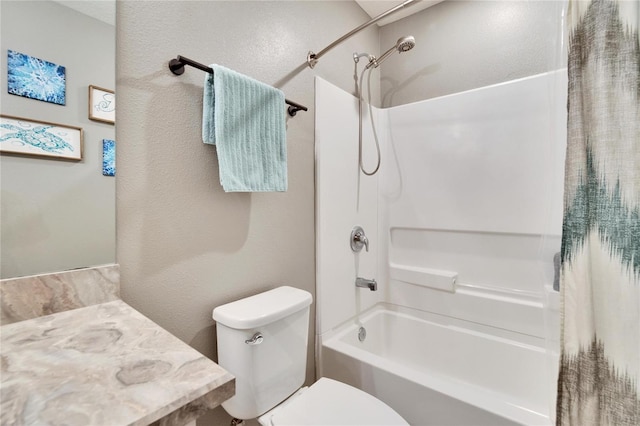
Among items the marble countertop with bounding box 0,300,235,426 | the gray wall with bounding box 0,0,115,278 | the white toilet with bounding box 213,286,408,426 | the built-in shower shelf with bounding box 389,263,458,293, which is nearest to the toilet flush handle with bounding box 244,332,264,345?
the white toilet with bounding box 213,286,408,426

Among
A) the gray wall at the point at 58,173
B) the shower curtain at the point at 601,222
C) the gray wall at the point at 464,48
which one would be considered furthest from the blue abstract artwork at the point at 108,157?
the gray wall at the point at 464,48

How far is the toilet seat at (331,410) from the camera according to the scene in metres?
1.05

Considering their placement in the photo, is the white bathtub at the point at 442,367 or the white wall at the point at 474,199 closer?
the white bathtub at the point at 442,367

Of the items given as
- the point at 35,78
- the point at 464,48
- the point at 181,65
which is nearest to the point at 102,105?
the point at 35,78

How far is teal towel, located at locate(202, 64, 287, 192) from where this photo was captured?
42.3 inches

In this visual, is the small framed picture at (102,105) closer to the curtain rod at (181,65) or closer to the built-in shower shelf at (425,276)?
the curtain rod at (181,65)

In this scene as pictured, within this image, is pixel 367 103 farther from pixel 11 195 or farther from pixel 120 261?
pixel 11 195

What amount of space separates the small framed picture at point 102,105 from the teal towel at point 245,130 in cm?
28

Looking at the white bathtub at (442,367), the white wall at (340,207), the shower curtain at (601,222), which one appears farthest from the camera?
the white wall at (340,207)

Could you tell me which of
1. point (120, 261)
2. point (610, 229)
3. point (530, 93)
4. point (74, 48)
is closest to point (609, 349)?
point (610, 229)

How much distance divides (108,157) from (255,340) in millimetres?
760

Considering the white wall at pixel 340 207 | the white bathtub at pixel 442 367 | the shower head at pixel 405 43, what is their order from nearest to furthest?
1. the white bathtub at pixel 442 367
2. the shower head at pixel 405 43
3. the white wall at pixel 340 207

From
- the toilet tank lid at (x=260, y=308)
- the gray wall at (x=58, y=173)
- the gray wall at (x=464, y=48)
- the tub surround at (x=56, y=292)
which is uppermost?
the gray wall at (x=464, y=48)

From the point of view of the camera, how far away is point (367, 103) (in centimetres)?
199
